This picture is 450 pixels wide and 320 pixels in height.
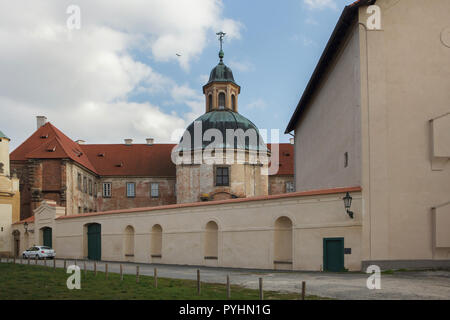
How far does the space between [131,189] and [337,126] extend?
3896 cm

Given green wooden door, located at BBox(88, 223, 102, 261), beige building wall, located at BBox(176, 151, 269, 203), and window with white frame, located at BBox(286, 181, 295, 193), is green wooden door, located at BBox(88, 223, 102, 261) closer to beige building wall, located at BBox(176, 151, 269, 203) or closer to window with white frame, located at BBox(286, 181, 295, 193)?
beige building wall, located at BBox(176, 151, 269, 203)

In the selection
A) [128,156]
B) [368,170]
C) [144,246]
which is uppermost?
[128,156]

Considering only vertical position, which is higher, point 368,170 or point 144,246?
point 368,170

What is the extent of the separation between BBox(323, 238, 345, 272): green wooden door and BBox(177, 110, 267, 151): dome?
2925 centimetres

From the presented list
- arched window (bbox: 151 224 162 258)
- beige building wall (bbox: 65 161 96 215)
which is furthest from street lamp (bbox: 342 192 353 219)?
beige building wall (bbox: 65 161 96 215)

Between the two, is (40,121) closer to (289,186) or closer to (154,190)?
(154,190)

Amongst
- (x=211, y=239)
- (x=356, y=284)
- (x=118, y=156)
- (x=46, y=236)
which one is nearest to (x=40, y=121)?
(x=118, y=156)

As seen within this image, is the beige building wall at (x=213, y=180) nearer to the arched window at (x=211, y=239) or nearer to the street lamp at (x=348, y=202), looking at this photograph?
the arched window at (x=211, y=239)

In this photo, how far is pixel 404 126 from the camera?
70.9 ft

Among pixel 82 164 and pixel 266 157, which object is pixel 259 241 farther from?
pixel 82 164

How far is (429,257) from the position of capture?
68.7 ft
